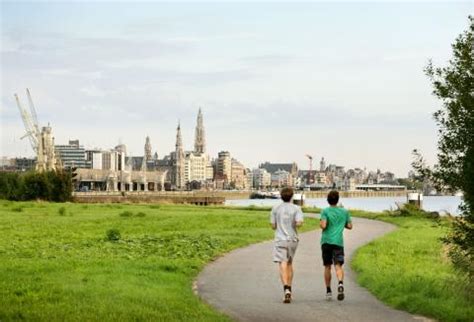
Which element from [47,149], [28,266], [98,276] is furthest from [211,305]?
[47,149]

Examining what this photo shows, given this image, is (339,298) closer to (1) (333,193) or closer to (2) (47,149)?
(1) (333,193)

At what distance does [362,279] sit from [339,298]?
2946 millimetres

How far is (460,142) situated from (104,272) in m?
8.93

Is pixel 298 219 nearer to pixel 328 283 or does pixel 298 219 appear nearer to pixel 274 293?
pixel 328 283

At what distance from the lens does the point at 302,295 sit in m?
15.4

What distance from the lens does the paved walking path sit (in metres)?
13.0

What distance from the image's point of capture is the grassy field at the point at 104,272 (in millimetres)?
12868

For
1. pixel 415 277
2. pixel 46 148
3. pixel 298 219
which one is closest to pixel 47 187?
pixel 415 277

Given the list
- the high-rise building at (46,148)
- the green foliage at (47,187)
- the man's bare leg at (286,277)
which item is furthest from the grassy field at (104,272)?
the high-rise building at (46,148)

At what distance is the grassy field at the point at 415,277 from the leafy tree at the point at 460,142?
733 millimetres

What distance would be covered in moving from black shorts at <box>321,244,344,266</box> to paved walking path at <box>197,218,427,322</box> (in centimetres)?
75

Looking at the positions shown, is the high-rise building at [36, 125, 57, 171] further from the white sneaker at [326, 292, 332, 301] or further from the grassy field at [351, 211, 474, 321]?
the white sneaker at [326, 292, 332, 301]

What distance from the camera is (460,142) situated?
13.6 meters

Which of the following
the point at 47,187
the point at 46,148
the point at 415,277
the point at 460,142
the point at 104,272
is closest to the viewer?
the point at 460,142
